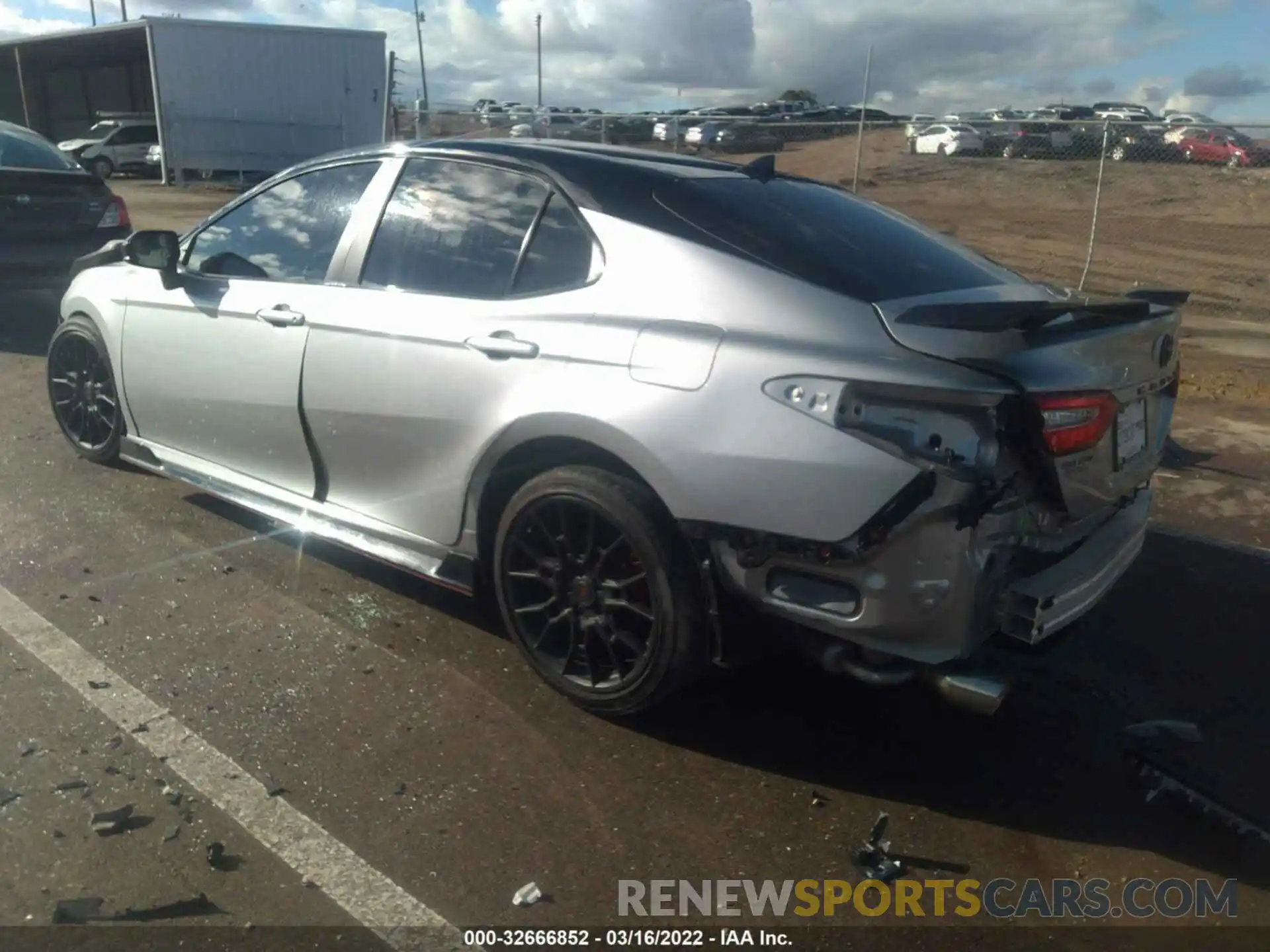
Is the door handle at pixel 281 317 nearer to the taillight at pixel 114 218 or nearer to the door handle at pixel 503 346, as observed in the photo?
the door handle at pixel 503 346

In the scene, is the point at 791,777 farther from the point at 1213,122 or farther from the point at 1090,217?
the point at 1090,217

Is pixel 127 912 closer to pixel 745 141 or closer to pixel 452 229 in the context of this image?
pixel 452 229

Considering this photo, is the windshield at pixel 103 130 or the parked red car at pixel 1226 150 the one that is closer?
the parked red car at pixel 1226 150

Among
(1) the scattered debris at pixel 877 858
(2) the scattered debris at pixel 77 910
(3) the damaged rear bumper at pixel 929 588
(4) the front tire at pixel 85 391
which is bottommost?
(2) the scattered debris at pixel 77 910

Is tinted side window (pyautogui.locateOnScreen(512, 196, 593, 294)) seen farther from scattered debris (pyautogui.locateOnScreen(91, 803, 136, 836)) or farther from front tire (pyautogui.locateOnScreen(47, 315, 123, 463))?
front tire (pyautogui.locateOnScreen(47, 315, 123, 463))

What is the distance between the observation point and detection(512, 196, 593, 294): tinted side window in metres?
3.55

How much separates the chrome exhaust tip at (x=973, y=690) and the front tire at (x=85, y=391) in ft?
→ 13.4

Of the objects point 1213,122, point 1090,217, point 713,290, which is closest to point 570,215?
point 713,290

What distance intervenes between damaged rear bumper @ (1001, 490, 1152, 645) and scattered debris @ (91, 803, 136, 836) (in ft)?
7.79

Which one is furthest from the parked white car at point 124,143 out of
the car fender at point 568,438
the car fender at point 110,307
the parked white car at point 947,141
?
the car fender at point 568,438

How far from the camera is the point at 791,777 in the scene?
333 centimetres

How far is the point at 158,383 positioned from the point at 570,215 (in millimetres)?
2359

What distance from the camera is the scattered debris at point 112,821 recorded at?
116 inches

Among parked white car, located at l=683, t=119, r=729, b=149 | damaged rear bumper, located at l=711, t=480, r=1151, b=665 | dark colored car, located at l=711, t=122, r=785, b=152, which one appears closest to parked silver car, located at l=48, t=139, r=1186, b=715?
damaged rear bumper, located at l=711, t=480, r=1151, b=665
